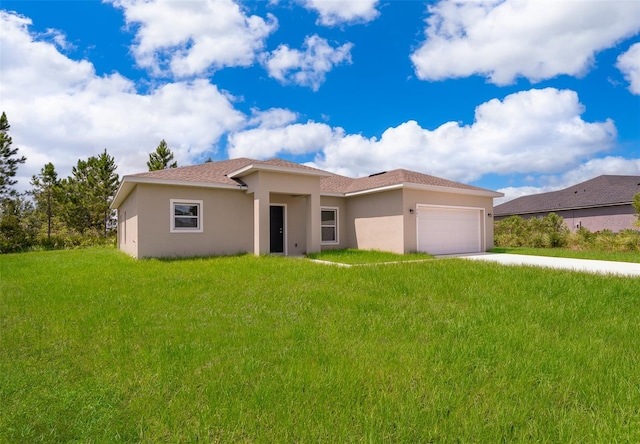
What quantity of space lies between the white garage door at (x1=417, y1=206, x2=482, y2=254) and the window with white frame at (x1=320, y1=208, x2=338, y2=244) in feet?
14.0

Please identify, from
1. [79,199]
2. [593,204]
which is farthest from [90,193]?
[593,204]

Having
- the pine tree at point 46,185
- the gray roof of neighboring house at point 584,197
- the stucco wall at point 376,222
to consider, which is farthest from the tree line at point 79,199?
the gray roof of neighboring house at point 584,197

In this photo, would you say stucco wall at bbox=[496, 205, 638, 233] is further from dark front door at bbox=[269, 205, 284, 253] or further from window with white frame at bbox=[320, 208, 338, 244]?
dark front door at bbox=[269, 205, 284, 253]

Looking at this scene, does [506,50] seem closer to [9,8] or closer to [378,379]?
[378,379]

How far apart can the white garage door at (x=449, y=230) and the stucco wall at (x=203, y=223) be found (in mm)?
7947

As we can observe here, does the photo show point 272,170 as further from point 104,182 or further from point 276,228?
point 104,182

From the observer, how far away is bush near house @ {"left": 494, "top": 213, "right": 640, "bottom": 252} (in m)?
16.3

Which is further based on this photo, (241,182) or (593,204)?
(593,204)

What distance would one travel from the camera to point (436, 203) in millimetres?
15281

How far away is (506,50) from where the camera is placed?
10930 mm

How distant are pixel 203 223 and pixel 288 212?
3.90 metres

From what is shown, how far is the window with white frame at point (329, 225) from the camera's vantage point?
1669 centimetres

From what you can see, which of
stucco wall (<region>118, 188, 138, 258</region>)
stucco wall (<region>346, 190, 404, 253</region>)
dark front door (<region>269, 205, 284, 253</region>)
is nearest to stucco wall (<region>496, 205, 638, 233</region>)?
stucco wall (<region>346, 190, 404, 253</region>)

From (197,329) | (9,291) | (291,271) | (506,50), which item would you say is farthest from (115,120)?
(506,50)
